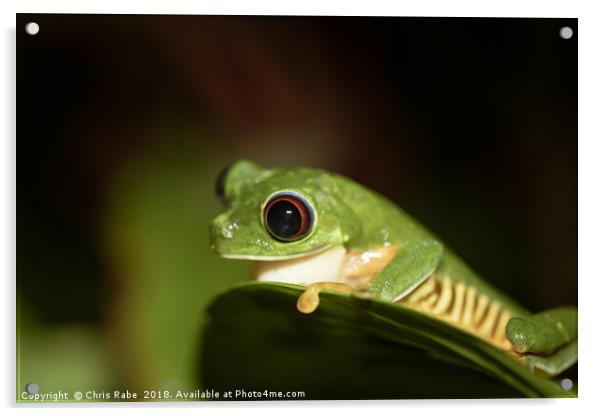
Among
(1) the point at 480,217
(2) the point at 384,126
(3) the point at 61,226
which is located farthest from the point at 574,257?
(3) the point at 61,226

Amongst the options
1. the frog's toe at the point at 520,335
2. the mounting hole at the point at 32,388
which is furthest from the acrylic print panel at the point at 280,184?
the frog's toe at the point at 520,335

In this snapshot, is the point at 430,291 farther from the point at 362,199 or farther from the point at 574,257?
the point at 574,257

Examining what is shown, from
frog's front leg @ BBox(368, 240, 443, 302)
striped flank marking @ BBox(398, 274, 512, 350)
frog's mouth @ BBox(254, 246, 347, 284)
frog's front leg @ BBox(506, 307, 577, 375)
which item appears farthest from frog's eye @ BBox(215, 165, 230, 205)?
frog's front leg @ BBox(506, 307, 577, 375)

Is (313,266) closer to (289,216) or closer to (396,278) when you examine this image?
(289,216)

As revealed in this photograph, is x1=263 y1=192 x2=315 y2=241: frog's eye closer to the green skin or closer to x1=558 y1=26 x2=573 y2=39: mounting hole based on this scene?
the green skin

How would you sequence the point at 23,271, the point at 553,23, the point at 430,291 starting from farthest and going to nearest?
the point at 553,23 → the point at 23,271 → the point at 430,291

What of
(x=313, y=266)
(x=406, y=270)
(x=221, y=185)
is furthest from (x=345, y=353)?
(x=221, y=185)

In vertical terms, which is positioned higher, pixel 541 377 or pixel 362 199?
pixel 362 199
